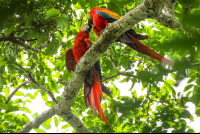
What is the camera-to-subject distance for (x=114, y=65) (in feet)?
7.88

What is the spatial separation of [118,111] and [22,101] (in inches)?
88.7

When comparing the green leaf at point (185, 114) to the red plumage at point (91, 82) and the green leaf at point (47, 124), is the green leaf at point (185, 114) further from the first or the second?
the green leaf at point (47, 124)

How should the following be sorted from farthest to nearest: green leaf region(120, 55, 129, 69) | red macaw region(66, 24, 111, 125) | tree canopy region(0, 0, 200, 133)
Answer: green leaf region(120, 55, 129, 69) → red macaw region(66, 24, 111, 125) → tree canopy region(0, 0, 200, 133)

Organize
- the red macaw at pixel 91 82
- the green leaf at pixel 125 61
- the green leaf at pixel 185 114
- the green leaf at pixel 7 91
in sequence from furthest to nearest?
the green leaf at pixel 7 91
the green leaf at pixel 125 61
the red macaw at pixel 91 82
the green leaf at pixel 185 114

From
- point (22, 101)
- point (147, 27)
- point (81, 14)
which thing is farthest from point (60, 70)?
point (147, 27)

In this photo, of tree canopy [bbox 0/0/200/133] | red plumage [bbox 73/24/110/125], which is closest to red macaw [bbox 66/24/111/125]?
red plumage [bbox 73/24/110/125]

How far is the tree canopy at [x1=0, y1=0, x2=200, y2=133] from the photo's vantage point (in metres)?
0.45

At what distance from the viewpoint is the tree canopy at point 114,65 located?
449mm

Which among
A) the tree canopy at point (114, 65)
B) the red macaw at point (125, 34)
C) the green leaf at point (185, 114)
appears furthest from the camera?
the red macaw at point (125, 34)

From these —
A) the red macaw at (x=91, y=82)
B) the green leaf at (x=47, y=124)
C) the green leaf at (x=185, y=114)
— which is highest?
the red macaw at (x=91, y=82)

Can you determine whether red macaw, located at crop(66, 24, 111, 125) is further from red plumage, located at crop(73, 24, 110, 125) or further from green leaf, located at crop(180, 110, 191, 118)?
green leaf, located at crop(180, 110, 191, 118)

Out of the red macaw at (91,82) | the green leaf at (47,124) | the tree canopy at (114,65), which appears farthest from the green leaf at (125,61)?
the green leaf at (47,124)

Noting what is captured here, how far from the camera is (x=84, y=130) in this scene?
6.65ft

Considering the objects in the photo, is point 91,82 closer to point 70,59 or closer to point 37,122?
point 70,59
